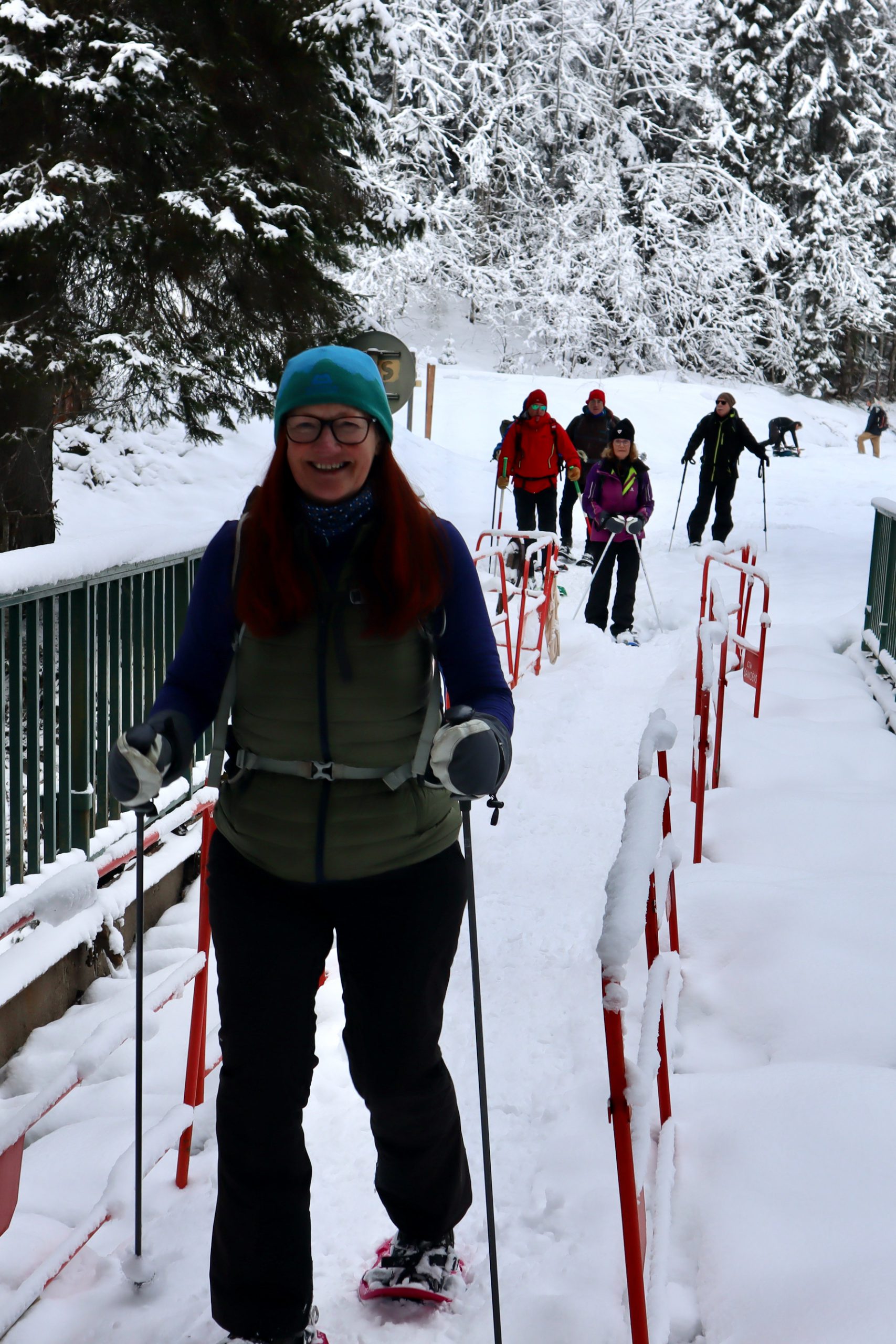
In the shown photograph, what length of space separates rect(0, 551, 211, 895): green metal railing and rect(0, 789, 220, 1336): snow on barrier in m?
0.98

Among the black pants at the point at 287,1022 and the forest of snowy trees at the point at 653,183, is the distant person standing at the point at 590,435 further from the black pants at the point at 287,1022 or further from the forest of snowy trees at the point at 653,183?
the black pants at the point at 287,1022

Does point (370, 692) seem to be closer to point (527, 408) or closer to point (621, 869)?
point (621, 869)

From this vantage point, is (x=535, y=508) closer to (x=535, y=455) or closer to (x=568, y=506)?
(x=535, y=455)

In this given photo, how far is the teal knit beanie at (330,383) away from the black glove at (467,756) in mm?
600

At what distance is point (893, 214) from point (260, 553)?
37.5 meters

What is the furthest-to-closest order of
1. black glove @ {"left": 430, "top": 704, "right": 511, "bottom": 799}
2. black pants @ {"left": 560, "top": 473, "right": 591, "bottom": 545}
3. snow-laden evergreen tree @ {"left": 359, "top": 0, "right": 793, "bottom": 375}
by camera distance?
snow-laden evergreen tree @ {"left": 359, "top": 0, "right": 793, "bottom": 375}, black pants @ {"left": 560, "top": 473, "right": 591, "bottom": 545}, black glove @ {"left": 430, "top": 704, "right": 511, "bottom": 799}

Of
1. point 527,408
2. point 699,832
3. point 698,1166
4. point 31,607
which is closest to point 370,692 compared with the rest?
point 698,1166

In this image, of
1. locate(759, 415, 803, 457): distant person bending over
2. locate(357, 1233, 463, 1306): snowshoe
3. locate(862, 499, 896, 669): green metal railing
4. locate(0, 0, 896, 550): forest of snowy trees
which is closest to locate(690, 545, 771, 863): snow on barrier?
locate(862, 499, 896, 669): green metal railing

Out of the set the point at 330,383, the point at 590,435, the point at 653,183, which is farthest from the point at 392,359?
the point at 653,183

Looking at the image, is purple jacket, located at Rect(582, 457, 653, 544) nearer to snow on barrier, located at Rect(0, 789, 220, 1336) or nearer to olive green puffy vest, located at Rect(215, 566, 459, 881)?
snow on barrier, located at Rect(0, 789, 220, 1336)

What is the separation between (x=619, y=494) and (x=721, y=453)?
14.0 feet

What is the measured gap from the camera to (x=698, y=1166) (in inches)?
107

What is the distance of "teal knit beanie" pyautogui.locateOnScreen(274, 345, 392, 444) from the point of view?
212 cm

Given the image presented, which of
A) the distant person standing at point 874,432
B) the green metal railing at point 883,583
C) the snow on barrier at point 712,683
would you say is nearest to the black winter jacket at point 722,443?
the green metal railing at point 883,583
